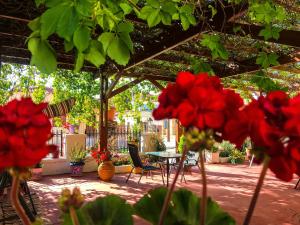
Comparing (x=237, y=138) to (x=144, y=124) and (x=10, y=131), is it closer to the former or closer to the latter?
(x=10, y=131)

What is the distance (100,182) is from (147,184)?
1.00 metres

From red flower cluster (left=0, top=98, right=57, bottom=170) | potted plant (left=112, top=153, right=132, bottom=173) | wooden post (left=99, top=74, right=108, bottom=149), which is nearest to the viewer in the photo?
red flower cluster (left=0, top=98, right=57, bottom=170)

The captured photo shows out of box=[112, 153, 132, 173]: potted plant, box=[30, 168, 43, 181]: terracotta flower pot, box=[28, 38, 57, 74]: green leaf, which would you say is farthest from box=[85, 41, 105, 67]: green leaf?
box=[112, 153, 132, 173]: potted plant

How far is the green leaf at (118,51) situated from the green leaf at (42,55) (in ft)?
0.56

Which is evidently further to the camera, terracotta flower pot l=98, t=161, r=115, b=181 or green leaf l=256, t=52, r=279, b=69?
terracotta flower pot l=98, t=161, r=115, b=181

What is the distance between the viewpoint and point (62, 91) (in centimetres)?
907

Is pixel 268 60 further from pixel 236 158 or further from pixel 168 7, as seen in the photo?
pixel 236 158

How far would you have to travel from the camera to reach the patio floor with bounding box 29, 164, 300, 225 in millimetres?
4504

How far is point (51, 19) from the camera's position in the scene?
29.4 inches

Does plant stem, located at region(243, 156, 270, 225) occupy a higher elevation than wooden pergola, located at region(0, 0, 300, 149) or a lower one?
lower

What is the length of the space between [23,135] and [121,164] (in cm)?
813

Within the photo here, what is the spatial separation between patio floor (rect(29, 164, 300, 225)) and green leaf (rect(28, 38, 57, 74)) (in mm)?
3309

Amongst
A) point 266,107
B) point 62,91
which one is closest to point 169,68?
point 62,91

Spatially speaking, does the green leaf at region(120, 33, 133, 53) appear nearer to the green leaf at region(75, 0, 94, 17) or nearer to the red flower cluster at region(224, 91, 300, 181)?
the green leaf at region(75, 0, 94, 17)
